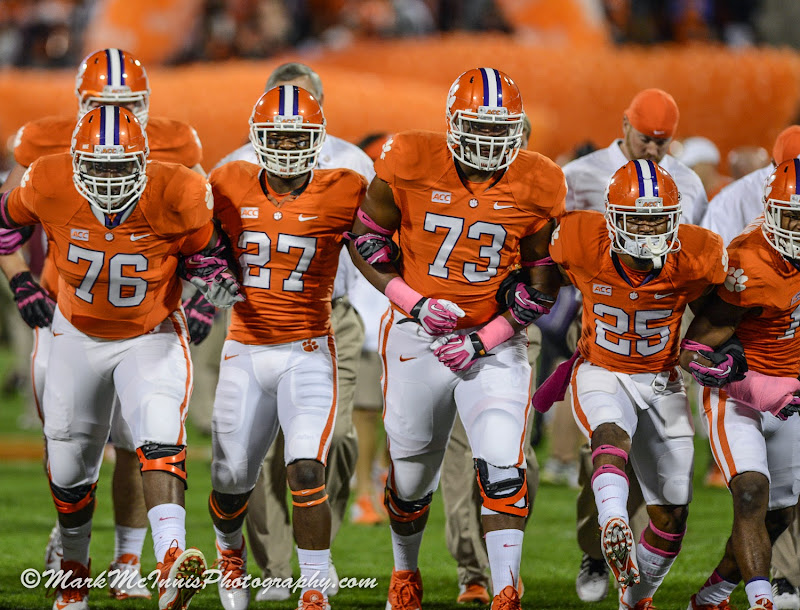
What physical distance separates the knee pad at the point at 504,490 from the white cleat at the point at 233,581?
3.52 ft

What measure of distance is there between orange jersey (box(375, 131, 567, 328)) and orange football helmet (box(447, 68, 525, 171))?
0.09 metres

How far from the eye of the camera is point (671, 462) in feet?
15.0

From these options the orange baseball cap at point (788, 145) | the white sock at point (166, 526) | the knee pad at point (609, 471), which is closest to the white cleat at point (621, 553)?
the knee pad at point (609, 471)

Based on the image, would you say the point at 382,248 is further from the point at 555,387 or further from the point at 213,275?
the point at 555,387

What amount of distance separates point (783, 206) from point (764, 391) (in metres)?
0.65

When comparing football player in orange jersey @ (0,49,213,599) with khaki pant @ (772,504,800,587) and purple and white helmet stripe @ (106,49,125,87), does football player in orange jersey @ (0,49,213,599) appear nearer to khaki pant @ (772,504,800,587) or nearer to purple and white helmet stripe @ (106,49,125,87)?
purple and white helmet stripe @ (106,49,125,87)

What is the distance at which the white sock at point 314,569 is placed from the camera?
4418mm

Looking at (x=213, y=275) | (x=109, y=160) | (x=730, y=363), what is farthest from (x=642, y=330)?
(x=109, y=160)

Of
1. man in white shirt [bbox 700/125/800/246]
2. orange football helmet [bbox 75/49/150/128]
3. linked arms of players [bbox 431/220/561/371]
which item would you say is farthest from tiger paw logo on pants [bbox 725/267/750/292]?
orange football helmet [bbox 75/49/150/128]

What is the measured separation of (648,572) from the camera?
4.61 m

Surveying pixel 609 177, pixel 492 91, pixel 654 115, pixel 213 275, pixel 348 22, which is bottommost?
pixel 348 22

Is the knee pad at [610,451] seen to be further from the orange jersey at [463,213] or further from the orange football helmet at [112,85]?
the orange football helmet at [112,85]

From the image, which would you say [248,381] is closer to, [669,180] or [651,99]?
[669,180]

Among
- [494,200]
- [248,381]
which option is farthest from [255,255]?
[494,200]
